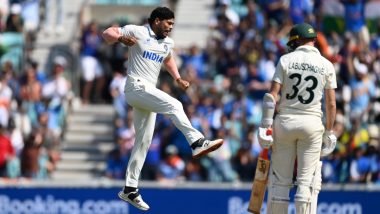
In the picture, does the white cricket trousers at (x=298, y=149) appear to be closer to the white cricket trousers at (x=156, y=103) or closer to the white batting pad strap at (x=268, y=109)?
the white batting pad strap at (x=268, y=109)

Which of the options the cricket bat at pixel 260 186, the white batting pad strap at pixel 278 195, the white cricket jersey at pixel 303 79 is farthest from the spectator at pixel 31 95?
the white cricket jersey at pixel 303 79

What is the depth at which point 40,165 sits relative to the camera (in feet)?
80.9

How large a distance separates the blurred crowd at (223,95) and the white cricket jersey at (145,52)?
760 centimetres

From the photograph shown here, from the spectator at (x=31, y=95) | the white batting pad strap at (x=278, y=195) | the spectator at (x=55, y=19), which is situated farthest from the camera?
the spectator at (x=55, y=19)

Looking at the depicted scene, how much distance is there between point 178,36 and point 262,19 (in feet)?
7.12

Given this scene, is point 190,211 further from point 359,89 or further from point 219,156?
point 359,89

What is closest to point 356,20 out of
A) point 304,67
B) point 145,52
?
point 304,67

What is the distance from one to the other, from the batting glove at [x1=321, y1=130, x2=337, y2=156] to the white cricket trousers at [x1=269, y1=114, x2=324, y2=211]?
126mm

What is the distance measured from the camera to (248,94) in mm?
24984

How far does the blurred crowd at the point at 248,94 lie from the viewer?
2345cm

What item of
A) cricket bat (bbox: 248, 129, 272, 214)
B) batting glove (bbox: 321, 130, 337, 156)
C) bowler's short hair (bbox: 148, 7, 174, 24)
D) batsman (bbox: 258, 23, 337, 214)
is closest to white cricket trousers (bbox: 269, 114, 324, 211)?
batsman (bbox: 258, 23, 337, 214)

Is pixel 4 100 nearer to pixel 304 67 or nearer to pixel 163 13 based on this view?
pixel 163 13

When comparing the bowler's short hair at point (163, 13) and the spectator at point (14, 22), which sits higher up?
the bowler's short hair at point (163, 13)

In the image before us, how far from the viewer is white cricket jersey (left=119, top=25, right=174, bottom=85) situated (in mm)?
15945
